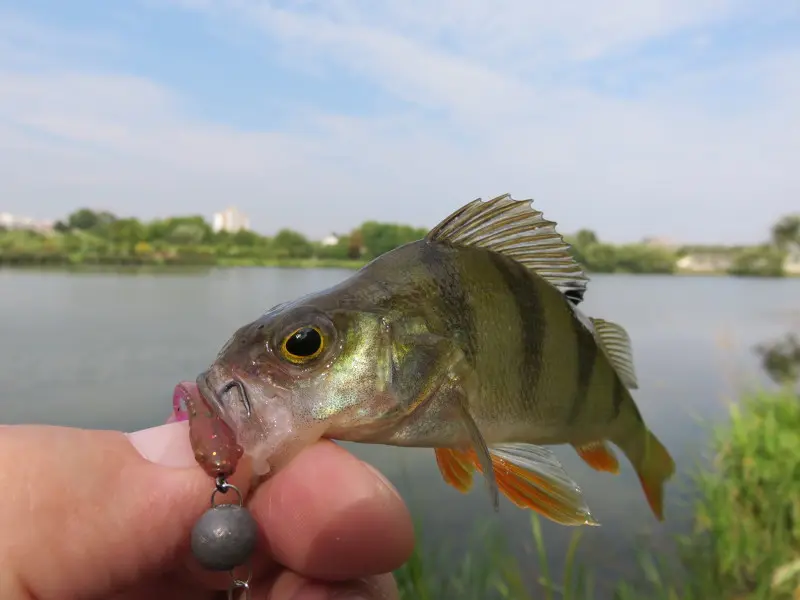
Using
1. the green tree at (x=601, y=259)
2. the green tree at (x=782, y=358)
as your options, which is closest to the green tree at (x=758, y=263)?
the green tree at (x=782, y=358)

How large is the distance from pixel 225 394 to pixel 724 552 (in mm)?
5449

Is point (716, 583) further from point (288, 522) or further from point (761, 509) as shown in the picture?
point (288, 522)

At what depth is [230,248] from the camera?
1554cm

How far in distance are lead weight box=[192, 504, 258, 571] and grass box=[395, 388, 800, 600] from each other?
2574mm

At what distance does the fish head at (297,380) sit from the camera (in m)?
1.11

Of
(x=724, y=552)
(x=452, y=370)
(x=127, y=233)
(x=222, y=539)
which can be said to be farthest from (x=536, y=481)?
(x=127, y=233)

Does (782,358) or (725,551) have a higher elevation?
(782,358)

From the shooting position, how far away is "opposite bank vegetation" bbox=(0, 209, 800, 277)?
1022cm

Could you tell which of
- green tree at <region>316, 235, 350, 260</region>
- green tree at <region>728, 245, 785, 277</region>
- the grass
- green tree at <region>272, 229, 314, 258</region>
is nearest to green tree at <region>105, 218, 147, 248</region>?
green tree at <region>272, 229, 314, 258</region>

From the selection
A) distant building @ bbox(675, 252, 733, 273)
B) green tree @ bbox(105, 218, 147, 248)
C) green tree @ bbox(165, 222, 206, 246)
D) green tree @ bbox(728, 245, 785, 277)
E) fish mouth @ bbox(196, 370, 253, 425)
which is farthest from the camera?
green tree @ bbox(728, 245, 785, 277)

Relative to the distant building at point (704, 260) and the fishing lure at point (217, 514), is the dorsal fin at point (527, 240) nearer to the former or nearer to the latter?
the fishing lure at point (217, 514)

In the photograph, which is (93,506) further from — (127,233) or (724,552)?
(127,233)

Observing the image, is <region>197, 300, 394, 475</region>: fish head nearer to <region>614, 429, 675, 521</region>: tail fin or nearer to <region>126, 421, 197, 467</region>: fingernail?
<region>126, 421, 197, 467</region>: fingernail

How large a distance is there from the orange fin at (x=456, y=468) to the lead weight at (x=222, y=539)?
0.46 metres
